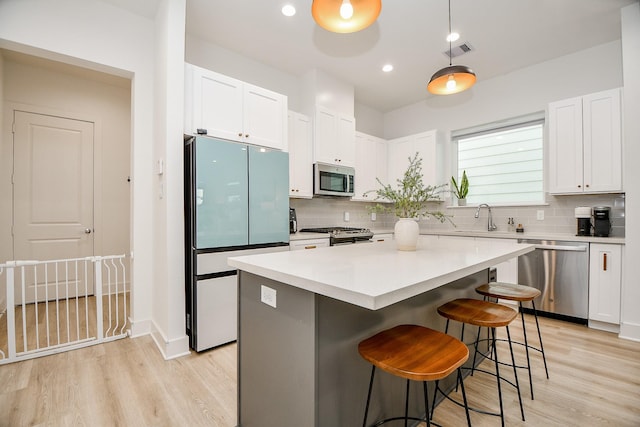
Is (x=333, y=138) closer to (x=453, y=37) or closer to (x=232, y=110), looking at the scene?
(x=232, y=110)

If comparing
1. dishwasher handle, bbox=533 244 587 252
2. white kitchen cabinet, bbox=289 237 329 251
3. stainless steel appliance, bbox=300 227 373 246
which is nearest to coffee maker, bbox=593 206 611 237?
dishwasher handle, bbox=533 244 587 252

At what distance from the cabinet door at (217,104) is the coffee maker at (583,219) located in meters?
3.62

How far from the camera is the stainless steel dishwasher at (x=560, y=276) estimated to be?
2941mm

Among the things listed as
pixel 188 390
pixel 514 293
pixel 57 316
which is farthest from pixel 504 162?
pixel 57 316

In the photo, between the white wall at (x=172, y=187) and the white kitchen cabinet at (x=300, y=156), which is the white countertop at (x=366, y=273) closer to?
the white wall at (x=172, y=187)

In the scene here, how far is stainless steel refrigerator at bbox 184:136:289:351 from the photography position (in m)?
2.39

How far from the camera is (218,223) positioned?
8.15ft

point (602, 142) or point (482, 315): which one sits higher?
point (602, 142)

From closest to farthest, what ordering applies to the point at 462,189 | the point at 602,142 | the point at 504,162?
the point at 602,142, the point at 504,162, the point at 462,189

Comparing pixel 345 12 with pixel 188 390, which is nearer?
pixel 345 12

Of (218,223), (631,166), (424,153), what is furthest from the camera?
(424,153)

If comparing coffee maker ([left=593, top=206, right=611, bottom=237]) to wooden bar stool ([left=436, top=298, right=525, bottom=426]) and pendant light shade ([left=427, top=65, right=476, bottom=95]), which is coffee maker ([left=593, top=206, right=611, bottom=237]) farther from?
wooden bar stool ([left=436, top=298, right=525, bottom=426])

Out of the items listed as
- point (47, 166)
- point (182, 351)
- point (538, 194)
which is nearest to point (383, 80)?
point (538, 194)

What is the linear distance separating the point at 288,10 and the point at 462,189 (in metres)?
3.28
